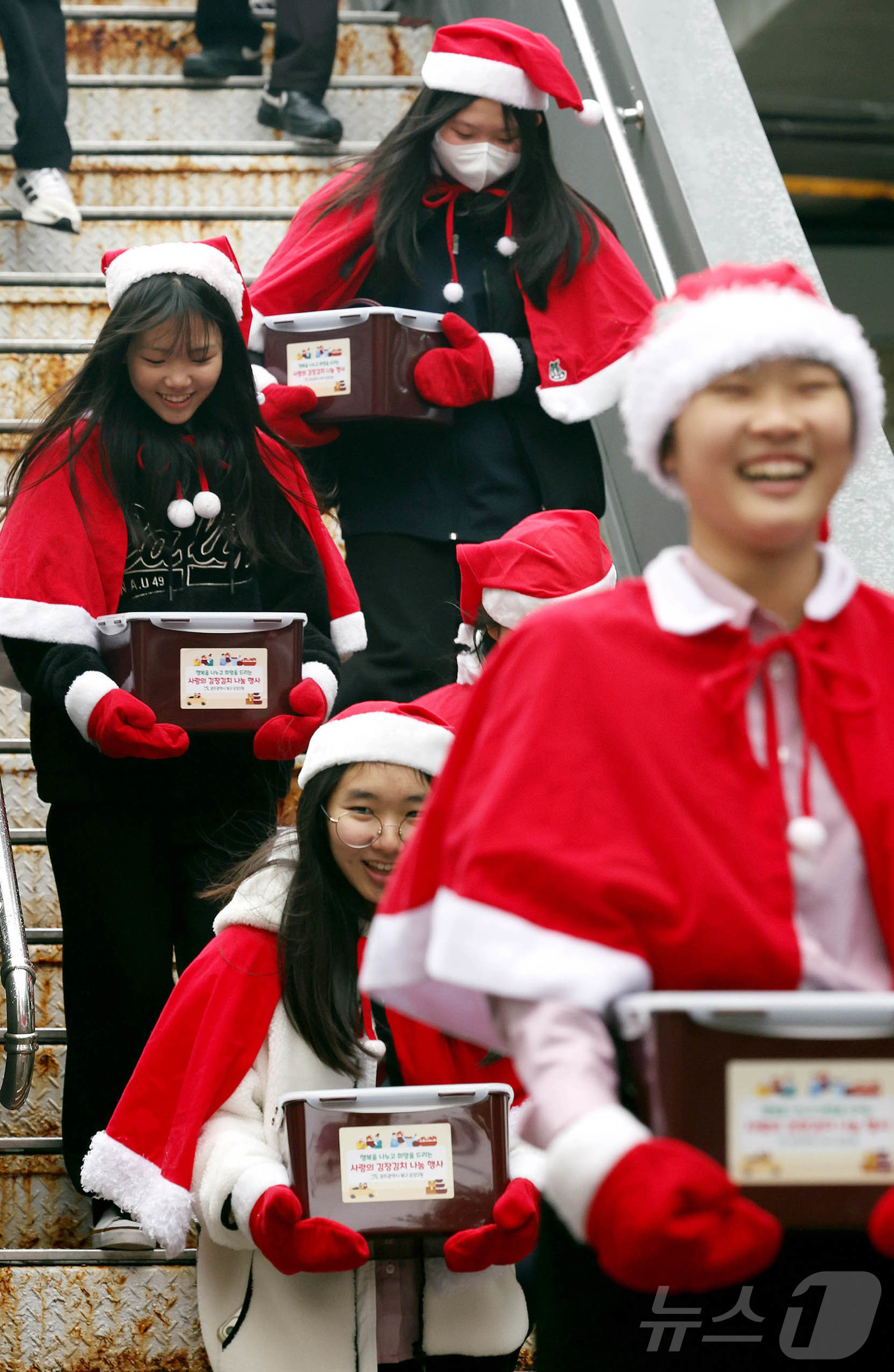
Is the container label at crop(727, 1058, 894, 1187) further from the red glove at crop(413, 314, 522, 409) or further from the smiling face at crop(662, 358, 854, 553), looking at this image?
the red glove at crop(413, 314, 522, 409)

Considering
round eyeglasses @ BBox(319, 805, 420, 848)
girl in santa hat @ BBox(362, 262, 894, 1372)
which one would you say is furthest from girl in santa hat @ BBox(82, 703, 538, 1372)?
girl in santa hat @ BBox(362, 262, 894, 1372)

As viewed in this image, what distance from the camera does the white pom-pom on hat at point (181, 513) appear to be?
327 centimetres

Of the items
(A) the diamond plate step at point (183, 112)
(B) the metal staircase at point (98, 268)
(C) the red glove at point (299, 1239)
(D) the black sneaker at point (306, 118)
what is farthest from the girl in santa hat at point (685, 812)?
(A) the diamond plate step at point (183, 112)

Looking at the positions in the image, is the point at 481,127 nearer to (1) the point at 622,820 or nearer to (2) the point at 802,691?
(2) the point at 802,691

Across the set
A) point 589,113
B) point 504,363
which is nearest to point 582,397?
point 504,363

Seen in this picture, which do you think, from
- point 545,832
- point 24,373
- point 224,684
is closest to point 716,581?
point 545,832

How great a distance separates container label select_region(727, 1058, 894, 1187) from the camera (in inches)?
51.0

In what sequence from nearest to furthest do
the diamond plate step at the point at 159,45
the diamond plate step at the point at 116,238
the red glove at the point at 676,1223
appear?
the red glove at the point at 676,1223 → the diamond plate step at the point at 116,238 → the diamond plate step at the point at 159,45

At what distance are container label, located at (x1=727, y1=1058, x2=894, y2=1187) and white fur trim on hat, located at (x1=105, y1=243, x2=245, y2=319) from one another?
2438 millimetres

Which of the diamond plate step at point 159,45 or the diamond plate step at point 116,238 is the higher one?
the diamond plate step at point 159,45

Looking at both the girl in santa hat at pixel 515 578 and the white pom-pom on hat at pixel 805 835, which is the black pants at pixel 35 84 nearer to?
the girl in santa hat at pixel 515 578

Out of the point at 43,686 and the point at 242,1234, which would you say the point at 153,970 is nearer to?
the point at 43,686

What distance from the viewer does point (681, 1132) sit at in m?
1.30

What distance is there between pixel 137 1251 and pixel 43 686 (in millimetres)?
936
